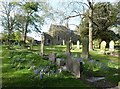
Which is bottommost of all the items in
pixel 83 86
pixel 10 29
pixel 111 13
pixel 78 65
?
pixel 83 86

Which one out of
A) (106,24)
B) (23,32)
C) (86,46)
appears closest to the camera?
(86,46)

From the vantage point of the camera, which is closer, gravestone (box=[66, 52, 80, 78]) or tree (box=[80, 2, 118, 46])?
gravestone (box=[66, 52, 80, 78])

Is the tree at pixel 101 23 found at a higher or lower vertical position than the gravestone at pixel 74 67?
higher

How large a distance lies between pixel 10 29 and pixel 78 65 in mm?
23539

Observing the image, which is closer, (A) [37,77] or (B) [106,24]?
(A) [37,77]

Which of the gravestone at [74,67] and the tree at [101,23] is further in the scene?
the tree at [101,23]

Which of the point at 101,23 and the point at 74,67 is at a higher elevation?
the point at 101,23

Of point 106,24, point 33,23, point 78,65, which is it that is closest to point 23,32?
point 33,23

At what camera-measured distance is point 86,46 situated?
12.3m

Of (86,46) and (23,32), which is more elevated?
(23,32)

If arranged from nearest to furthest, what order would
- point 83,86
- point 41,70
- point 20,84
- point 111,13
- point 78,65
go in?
point 20,84, point 83,86, point 41,70, point 78,65, point 111,13

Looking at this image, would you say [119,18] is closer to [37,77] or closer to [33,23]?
[33,23]

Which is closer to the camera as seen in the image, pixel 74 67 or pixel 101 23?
pixel 74 67

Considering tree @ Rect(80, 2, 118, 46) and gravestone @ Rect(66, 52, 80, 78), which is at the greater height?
tree @ Rect(80, 2, 118, 46)
